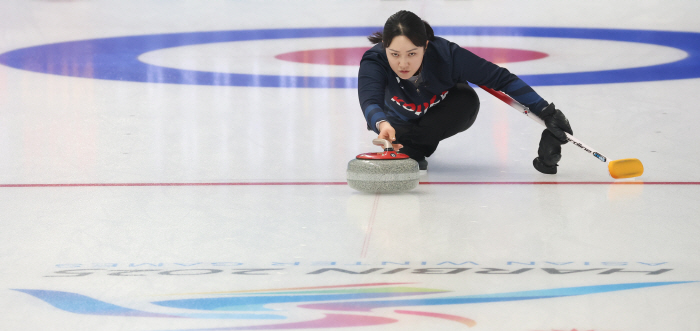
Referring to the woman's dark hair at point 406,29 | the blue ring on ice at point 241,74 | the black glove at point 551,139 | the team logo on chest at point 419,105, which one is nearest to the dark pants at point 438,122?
the team logo on chest at point 419,105

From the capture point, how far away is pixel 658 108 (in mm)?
4711

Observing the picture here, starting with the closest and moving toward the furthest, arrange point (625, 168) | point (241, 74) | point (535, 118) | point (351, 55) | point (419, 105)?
point (625, 168)
point (535, 118)
point (419, 105)
point (241, 74)
point (351, 55)

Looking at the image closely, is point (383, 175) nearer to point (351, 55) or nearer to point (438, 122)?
point (438, 122)

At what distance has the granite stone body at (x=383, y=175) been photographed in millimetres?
2801

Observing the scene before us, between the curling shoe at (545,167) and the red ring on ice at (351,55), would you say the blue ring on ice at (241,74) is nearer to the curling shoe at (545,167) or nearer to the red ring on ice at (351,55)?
the red ring on ice at (351,55)

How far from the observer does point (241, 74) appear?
6375mm

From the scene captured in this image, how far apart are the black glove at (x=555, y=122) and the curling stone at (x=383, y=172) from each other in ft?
1.99

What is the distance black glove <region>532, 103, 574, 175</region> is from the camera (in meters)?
3.07

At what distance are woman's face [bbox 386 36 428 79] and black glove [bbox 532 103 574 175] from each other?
1.81 ft

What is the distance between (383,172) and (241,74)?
3.79m

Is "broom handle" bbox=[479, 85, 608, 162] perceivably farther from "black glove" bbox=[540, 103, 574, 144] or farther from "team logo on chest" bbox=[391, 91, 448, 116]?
"team logo on chest" bbox=[391, 91, 448, 116]

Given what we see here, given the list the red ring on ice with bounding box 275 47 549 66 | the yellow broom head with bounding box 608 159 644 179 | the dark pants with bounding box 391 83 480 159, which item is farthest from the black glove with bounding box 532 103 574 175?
the red ring on ice with bounding box 275 47 549 66

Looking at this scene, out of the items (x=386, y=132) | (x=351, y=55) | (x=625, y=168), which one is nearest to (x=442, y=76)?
(x=386, y=132)

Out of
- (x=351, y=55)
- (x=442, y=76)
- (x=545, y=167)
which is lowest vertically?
(x=545, y=167)
